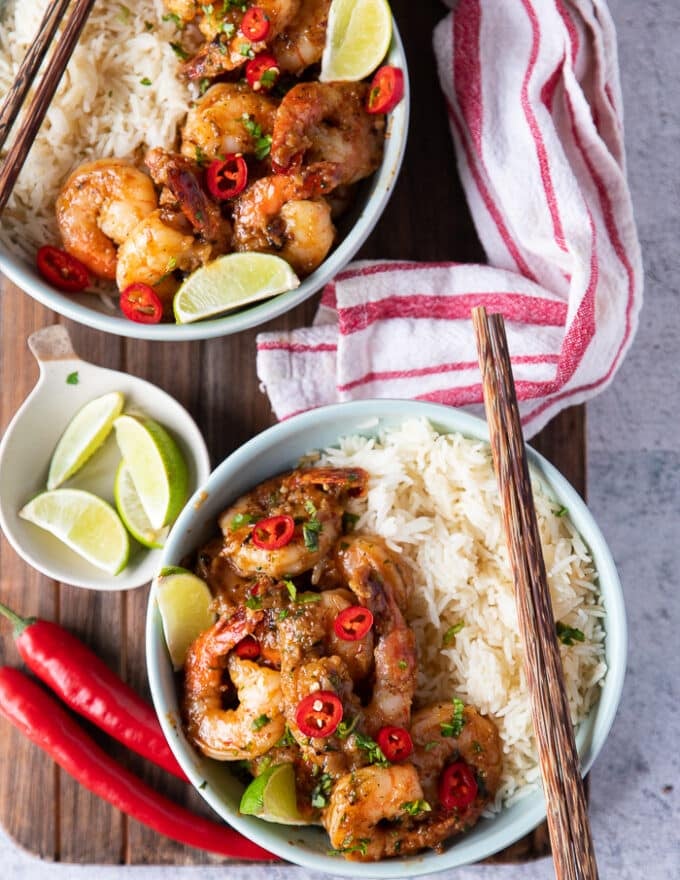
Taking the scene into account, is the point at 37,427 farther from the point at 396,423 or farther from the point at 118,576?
the point at 396,423

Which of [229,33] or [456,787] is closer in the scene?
[456,787]

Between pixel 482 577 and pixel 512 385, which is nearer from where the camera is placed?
pixel 512 385

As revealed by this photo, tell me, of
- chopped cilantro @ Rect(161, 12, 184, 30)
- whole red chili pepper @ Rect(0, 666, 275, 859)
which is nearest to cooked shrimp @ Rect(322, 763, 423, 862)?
whole red chili pepper @ Rect(0, 666, 275, 859)

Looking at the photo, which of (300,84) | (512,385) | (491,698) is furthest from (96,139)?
(491,698)

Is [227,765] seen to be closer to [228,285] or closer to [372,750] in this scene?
[372,750]

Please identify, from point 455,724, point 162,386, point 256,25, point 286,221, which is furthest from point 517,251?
point 455,724

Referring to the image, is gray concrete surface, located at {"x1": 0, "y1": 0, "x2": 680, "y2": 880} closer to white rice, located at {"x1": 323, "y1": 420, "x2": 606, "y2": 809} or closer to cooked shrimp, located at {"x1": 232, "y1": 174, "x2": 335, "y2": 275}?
white rice, located at {"x1": 323, "y1": 420, "x2": 606, "y2": 809}
